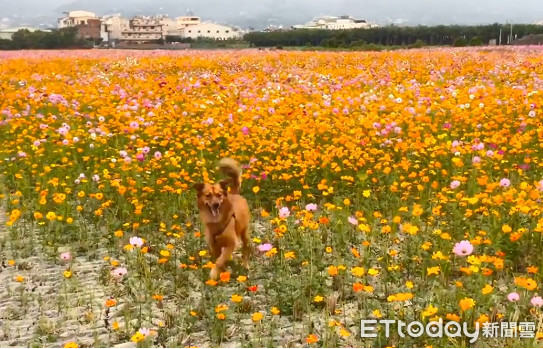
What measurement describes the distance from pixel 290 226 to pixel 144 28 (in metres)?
156

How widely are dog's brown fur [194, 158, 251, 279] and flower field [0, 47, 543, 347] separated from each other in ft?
0.63

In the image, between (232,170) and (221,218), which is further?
(232,170)

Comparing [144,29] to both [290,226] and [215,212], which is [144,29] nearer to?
[290,226]

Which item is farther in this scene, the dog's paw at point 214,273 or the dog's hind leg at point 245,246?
the dog's hind leg at point 245,246

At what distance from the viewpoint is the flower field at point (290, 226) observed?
4.10 m

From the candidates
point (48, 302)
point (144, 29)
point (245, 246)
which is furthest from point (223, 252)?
point (144, 29)

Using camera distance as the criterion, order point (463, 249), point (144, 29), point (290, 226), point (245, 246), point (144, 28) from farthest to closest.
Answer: point (144, 28)
point (144, 29)
point (290, 226)
point (245, 246)
point (463, 249)

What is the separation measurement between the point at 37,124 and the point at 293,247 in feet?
21.3

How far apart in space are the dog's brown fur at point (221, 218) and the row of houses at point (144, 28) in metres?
124

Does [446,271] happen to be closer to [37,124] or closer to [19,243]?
[19,243]

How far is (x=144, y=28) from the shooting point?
15338 centimetres

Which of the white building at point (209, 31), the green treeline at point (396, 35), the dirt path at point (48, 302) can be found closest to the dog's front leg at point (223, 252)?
the dirt path at point (48, 302)

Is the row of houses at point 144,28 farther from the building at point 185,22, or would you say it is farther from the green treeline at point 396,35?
the green treeline at point 396,35

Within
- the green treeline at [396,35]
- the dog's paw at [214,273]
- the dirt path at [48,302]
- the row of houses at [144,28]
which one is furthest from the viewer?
the row of houses at [144,28]
